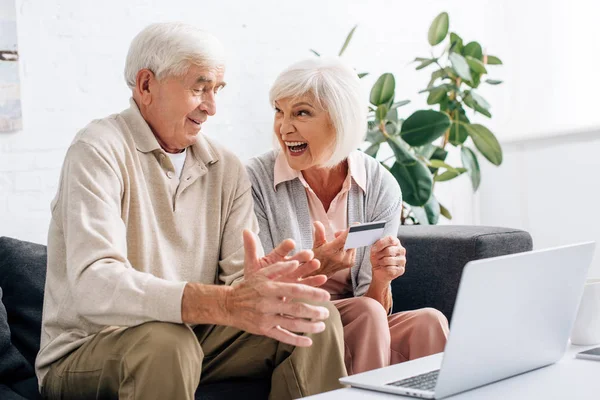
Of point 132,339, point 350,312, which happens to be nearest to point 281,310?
point 132,339

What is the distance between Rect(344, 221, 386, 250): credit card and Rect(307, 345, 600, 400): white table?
15.7 inches

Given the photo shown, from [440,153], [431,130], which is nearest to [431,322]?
[431,130]

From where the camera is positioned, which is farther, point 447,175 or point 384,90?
point 447,175

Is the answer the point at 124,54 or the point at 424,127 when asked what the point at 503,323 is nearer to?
the point at 424,127

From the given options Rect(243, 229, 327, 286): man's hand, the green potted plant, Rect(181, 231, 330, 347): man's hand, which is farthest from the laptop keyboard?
the green potted plant

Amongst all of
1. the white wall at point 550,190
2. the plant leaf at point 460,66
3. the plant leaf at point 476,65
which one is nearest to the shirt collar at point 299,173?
the plant leaf at point 460,66

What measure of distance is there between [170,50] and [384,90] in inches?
62.4

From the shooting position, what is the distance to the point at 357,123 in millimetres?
2268

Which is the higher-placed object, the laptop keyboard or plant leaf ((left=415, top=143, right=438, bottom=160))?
plant leaf ((left=415, top=143, right=438, bottom=160))

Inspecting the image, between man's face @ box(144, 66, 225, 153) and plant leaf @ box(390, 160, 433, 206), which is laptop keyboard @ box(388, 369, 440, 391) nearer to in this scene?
man's face @ box(144, 66, 225, 153)

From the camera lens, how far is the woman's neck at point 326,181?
7.49 feet

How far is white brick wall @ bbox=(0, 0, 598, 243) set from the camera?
273cm

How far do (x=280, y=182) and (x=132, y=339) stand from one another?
82 cm

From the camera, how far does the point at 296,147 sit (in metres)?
2.24
